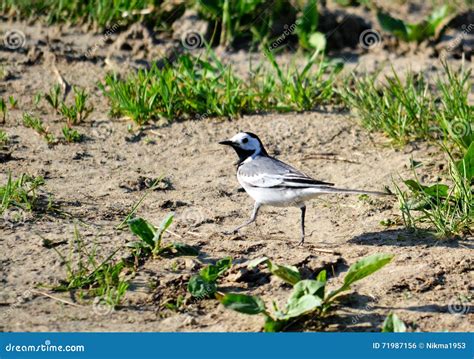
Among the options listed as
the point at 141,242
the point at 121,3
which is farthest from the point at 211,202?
the point at 121,3

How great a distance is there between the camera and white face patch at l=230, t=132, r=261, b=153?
706cm

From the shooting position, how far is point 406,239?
620 centimetres

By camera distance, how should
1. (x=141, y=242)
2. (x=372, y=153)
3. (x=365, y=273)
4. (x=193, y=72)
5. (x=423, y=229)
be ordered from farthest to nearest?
1. (x=193, y=72)
2. (x=372, y=153)
3. (x=423, y=229)
4. (x=141, y=242)
5. (x=365, y=273)

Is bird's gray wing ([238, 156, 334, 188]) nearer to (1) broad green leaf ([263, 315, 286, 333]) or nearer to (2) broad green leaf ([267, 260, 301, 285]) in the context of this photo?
(2) broad green leaf ([267, 260, 301, 285])

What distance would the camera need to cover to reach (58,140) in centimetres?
776

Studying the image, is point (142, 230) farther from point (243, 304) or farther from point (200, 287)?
point (243, 304)

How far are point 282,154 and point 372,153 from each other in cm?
79

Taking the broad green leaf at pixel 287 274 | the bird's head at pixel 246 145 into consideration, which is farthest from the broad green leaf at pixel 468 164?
the broad green leaf at pixel 287 274

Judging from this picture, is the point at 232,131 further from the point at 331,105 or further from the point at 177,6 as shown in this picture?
the point at 177,6

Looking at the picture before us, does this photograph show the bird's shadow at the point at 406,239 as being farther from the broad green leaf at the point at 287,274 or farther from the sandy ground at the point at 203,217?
the broad green leaf at the point at 287,274

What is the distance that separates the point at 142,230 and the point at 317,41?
4298mm

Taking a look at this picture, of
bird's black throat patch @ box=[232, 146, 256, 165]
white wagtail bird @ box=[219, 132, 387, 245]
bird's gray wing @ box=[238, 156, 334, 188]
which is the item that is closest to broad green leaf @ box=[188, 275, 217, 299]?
white wagtail bird @ box=[219, 132, 387, 245]

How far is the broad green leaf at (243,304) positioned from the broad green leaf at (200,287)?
393mm

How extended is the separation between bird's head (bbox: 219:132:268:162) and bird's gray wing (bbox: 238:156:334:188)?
190 mm
